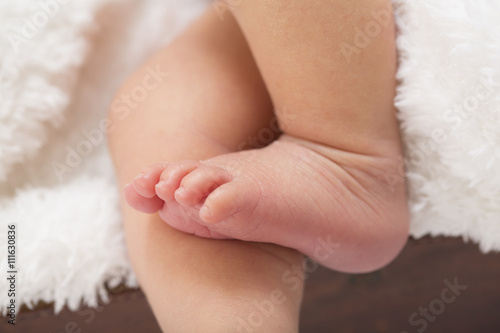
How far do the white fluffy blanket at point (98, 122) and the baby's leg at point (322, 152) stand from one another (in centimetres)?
4

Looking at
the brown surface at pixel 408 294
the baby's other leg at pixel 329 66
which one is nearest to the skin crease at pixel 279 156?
the baby's other leg at pixel 329 66

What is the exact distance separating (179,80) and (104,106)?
0.21m

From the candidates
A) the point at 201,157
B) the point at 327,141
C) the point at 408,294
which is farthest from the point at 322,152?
the point at 408,294

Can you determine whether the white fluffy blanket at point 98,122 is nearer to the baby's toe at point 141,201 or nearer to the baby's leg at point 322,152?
the baby's leg at point 322,152

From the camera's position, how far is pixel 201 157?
0.59m

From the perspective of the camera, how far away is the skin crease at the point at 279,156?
0.51 metres

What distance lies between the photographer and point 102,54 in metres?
0.84

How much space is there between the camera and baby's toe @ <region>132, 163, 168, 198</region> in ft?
1.55

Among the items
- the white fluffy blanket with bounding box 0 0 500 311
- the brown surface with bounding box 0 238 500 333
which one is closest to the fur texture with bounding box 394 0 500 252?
the white fluffy blanket with bounding box 0 0 500 311

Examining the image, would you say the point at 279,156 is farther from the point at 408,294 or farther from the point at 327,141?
the point at 408,294

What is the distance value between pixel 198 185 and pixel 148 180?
0.06 meters

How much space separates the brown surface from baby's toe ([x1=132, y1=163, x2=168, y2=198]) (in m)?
0.30

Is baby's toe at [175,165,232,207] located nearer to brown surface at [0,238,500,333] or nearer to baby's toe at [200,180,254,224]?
baby's toe at [200,180,254,224]

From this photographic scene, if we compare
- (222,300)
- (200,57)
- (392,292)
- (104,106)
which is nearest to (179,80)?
(200,57)
